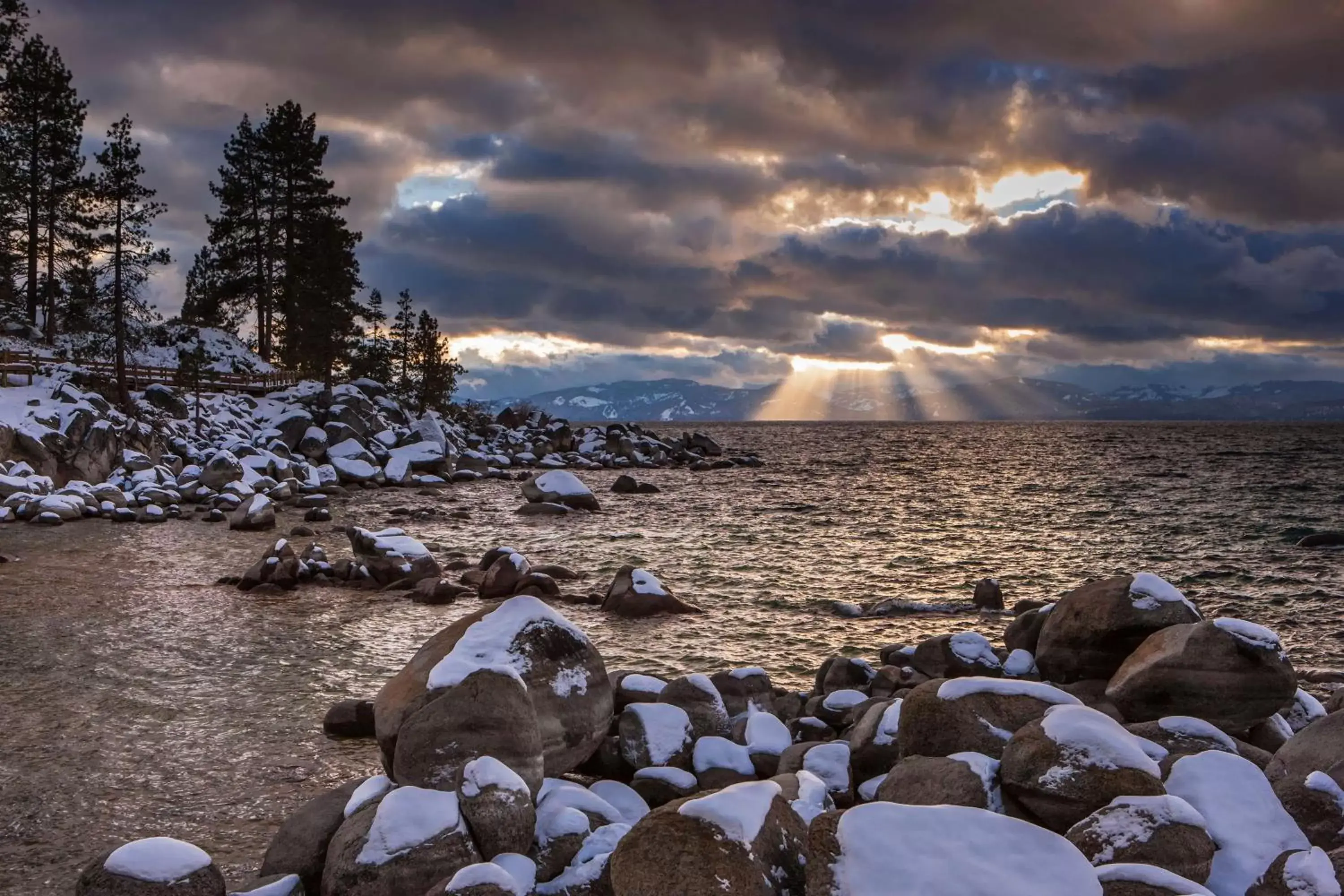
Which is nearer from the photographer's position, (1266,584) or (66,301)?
(1266,584)

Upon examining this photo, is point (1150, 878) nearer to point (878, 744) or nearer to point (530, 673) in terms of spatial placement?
point (878, 744)

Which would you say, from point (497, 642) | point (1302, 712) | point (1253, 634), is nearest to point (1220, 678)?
point (1253, 634)

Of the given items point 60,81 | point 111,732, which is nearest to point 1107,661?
point 111,732

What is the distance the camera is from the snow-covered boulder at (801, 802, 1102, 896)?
19.4 feet

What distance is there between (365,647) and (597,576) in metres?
10.1

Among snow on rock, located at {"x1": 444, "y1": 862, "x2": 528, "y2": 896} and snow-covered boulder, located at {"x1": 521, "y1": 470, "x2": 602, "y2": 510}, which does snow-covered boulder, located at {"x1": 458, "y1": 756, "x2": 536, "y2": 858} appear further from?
snow-covered boulder, located at {"x1": 521, "y1": 470, "x2": 602, "y2": 510}

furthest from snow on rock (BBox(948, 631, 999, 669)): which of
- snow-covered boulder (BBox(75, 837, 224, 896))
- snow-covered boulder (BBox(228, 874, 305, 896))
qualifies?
snow-covered boulder (BBox(75, 837, 224, 896))

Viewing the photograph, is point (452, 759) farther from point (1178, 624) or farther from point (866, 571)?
point (866, 571)

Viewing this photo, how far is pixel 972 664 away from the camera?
1469cm

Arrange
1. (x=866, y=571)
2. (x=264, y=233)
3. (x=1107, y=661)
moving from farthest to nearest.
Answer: (x=264, y=233) < (x=866, y=571) < (x=1107, y=661)

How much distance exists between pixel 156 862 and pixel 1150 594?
42.7ft

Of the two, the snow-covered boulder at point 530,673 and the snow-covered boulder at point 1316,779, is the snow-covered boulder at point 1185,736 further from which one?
the snow-covered boulder at point 530,673

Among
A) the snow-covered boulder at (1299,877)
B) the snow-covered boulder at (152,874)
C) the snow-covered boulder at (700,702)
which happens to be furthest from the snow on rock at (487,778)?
the snow-covered boulder at (1299,877)

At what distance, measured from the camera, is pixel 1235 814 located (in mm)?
7531
